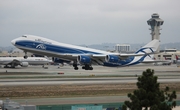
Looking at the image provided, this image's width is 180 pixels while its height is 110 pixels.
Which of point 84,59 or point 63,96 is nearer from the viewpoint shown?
point 63,96

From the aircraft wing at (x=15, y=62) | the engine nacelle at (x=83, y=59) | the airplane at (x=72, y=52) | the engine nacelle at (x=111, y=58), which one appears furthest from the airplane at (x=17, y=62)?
the engine nacelle at (x=111, y=58)

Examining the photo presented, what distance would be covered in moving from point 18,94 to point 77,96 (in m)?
6.17

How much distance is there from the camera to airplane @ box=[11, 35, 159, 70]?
7219 centimetres

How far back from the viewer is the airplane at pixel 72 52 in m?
72.2

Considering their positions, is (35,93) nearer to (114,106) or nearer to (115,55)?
(114,106)

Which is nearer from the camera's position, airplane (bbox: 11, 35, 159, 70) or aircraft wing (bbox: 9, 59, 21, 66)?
airplane (bbox: 11, 35, 159, 70)

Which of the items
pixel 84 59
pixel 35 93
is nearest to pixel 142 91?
pixel 35 93

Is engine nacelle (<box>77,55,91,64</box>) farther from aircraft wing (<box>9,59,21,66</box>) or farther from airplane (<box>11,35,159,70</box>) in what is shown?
aircraft wing (<box>9,59,21,66</box>)

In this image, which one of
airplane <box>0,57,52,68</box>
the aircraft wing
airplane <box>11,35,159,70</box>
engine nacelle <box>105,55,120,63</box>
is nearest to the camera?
airplane <box>11,35,159,70</box>

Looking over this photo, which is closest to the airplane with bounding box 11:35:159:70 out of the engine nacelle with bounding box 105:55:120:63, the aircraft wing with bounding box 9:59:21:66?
the engine nacelle with bounding box 105:55:120:63

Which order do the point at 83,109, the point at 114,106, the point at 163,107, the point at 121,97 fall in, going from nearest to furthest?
the point at 163,107, the point at 83,109, the point at 114,106, the point at 121,97

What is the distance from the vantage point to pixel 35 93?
1677 inches

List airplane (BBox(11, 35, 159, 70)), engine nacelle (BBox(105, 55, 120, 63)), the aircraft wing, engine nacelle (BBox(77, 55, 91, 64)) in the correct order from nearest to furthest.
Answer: airplane (BBox(11, 35, 159, 70))
engine nacelle (BBox(77, 55, 91, 64))
engine nacelle (BBox(105, 55, 120, 63))
the aircraft wing

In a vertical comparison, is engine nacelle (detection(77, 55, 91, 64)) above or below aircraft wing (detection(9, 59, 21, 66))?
below
